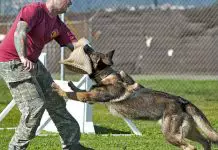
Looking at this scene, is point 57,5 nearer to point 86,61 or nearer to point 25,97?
point 86,61

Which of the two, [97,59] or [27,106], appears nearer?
[27,106]

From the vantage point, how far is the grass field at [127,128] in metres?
8.70

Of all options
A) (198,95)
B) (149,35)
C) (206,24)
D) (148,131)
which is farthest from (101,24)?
(148,131)

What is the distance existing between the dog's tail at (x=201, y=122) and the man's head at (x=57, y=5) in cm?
167

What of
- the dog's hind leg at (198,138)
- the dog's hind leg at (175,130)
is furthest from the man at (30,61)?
the dog's hind leg at (198,138)

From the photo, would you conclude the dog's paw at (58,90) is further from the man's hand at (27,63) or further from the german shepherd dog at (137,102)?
the man's hand at (27,63)

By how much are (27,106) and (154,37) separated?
11.1 m

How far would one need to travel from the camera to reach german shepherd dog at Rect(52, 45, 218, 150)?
7301mm

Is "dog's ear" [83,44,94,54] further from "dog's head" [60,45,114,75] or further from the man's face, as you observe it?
the man's face

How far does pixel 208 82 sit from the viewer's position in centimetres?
1658

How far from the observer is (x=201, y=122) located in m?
7.46

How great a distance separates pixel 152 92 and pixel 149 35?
1069cm

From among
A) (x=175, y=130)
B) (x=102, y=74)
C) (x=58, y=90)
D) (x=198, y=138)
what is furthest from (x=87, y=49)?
(x=198, y=138)

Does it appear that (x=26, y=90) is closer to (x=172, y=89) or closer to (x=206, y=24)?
(x=172, y=89)
